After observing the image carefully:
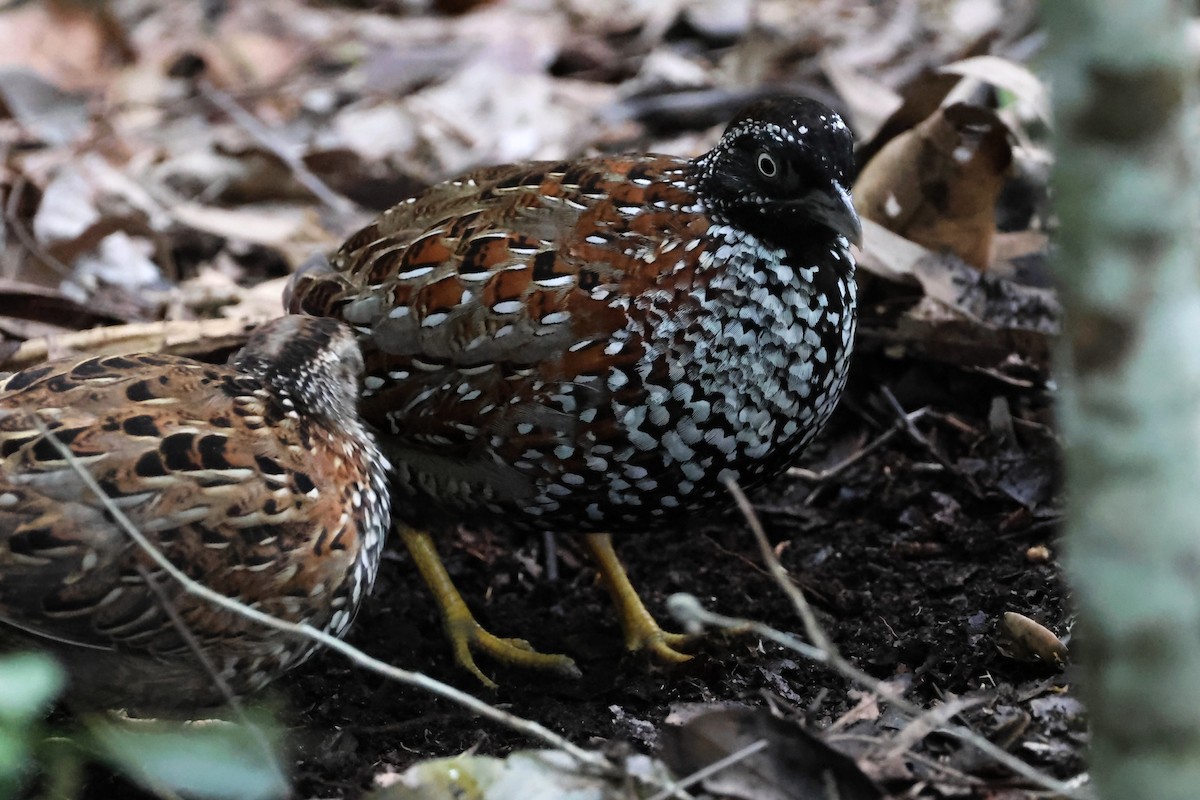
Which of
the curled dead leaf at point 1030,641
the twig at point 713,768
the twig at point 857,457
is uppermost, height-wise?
the twig at point 713,768

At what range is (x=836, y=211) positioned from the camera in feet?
11.0

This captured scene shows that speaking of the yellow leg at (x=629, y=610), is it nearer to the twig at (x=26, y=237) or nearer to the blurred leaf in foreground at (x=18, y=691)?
the blurred leaf in foreground at (x=18, y=691)

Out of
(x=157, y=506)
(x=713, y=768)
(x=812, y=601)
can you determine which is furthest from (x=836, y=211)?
(x=157, y=506)

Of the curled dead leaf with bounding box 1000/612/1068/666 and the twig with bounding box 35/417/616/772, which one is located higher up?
the twig with bounding box 35/417/616/772

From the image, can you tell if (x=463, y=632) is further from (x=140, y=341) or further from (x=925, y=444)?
(x=925, y=444)

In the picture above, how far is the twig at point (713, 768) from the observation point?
92.6 inches

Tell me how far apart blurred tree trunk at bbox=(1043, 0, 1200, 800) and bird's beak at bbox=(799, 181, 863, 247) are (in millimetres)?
1593

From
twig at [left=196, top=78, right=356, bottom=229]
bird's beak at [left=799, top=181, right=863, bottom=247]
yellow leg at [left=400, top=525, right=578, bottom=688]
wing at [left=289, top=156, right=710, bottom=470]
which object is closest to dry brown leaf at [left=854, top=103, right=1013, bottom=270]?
wing at [left=289, top=156, right=710, bottom=470]

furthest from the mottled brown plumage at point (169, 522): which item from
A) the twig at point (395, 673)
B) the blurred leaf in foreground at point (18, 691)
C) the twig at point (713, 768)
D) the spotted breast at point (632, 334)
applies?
the twig at point (713, 768)

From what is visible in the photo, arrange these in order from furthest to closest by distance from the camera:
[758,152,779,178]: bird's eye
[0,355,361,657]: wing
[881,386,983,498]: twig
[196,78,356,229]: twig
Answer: [196,78,356,229]: twig < [881,386,983,498]: twig < [758,152,779,178]: bird's eye < [0,355,361,657]: wing

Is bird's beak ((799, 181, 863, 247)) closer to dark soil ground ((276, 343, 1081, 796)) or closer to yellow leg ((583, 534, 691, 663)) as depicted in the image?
dark soil ground ((276, 343, 1081, 796))

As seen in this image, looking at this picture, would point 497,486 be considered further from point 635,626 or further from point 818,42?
point 818,42

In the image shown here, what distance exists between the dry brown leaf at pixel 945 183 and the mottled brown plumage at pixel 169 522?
2.40 metres

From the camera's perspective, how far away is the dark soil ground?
10.8 ft
